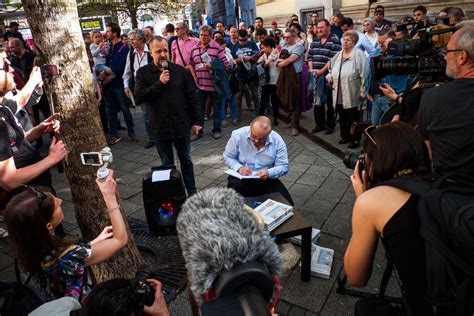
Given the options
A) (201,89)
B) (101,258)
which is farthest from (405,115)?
(201,89)

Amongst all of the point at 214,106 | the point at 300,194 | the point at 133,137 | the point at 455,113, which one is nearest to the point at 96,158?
the point at 455,113

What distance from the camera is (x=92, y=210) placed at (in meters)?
2.71

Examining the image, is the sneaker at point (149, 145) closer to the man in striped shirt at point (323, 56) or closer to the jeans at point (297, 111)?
the jeans at point (297, 111)

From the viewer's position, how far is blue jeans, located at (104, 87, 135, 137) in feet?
22.9

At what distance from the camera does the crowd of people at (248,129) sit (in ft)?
5.50

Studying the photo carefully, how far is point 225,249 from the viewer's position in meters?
0.83

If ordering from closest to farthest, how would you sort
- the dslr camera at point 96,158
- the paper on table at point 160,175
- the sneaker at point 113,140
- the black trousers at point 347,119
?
the dslr camera at point 96,158 → the paper on table at point 160,175 → the black trousers at point 347,119 → the sneaker at point 113,140

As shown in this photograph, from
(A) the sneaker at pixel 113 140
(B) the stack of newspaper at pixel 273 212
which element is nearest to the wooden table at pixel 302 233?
(B) the stack of newspaper at pixel 273 212

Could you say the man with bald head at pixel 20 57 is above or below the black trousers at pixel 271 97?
above

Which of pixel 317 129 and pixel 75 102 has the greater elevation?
pixel 75 102

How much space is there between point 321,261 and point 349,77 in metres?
3.28

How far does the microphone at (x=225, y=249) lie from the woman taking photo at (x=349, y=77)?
16.0 ft

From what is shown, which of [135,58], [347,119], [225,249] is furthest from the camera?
[135,58]

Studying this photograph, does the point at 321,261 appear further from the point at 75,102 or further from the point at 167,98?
the point at 167,98
